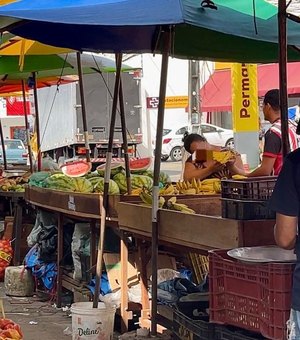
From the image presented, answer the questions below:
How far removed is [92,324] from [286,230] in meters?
2.84

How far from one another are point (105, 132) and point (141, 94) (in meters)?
2.11

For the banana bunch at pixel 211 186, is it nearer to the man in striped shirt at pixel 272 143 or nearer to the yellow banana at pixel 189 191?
the yellow banana at pixel 189 191

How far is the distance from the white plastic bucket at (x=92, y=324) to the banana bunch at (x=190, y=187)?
1.45m

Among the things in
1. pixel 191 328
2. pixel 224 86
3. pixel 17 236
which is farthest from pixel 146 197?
pixel 224 86

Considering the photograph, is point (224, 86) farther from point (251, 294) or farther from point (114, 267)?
point (251, 294)

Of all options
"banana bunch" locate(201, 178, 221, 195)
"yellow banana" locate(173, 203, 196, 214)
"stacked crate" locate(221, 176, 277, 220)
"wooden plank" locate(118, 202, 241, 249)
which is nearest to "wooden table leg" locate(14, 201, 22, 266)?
"banana bunch" locate(201, 178, 221, 195)

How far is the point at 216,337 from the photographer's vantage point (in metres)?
4.52

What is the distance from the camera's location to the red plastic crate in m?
3.96

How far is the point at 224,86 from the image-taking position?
3077 cm

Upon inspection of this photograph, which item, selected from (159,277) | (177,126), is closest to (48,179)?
(159,277)

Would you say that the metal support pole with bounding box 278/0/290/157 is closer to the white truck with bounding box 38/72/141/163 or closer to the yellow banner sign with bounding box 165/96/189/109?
the white truck with bounding box 38/72/141/163

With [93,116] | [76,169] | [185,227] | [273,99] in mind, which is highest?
[93,116]

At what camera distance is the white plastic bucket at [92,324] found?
618 cm

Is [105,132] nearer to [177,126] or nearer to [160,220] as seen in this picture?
[177,126]
